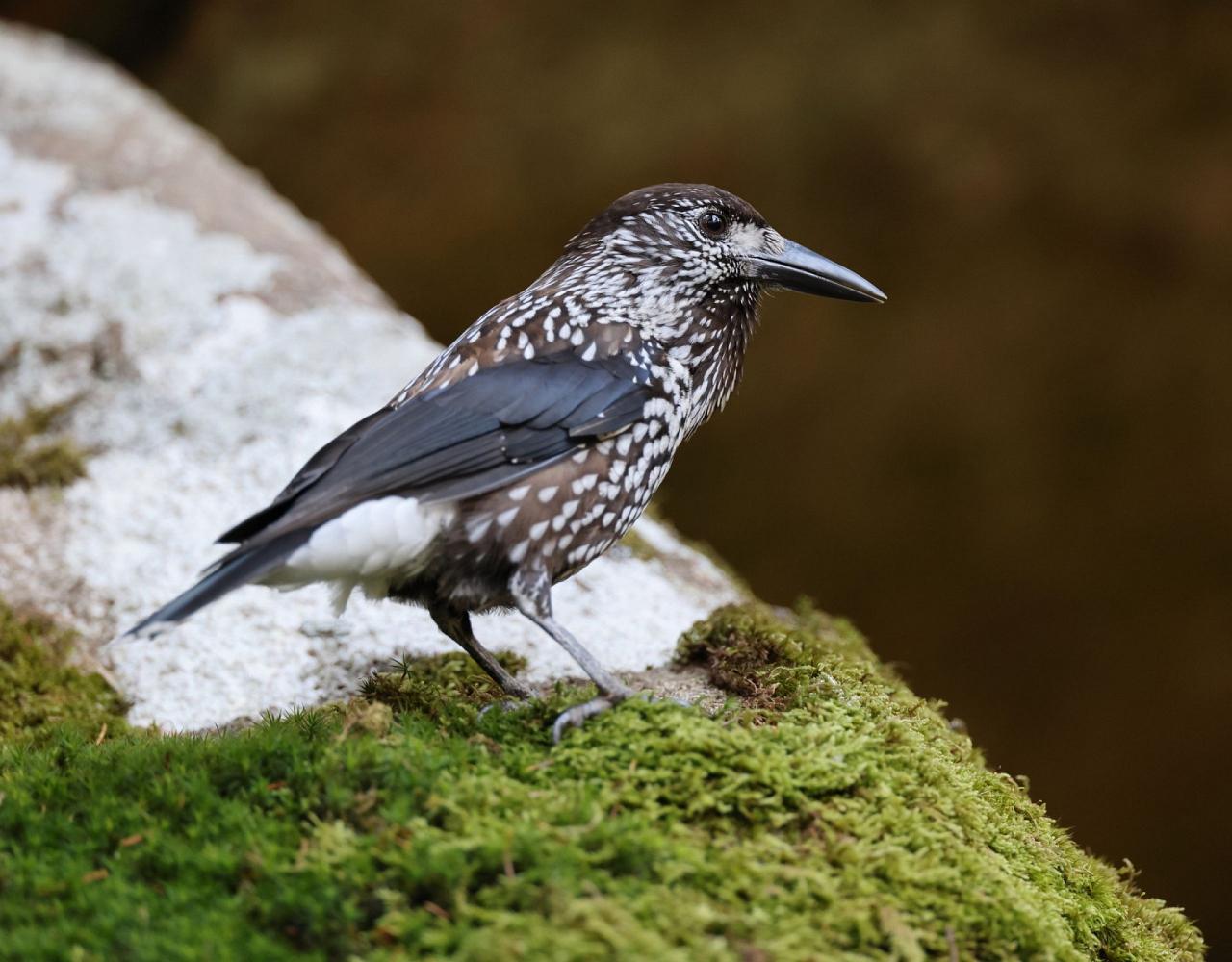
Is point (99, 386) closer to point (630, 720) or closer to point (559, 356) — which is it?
point (559, 356)

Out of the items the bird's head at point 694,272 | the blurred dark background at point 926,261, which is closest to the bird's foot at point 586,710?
the bird's head at point 694,272

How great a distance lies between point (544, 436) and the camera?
9.85ft

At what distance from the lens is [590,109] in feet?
29.2

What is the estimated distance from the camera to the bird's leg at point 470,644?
3.15 metres

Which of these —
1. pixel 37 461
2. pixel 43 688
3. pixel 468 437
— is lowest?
pixel 43 688

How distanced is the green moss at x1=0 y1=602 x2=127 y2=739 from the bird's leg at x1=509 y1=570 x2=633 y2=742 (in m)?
1.33

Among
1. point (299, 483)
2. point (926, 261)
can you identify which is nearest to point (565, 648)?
point (299, 483)

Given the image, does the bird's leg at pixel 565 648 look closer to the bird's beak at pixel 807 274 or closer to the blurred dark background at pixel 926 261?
the bird's beak at pixel 807 274

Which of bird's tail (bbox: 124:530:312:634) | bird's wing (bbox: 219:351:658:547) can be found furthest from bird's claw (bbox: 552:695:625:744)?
bird's tail (bbox: 124:530:312:634)

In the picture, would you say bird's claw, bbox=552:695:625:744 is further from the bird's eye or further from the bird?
the bird's eye

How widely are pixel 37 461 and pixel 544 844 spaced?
3.25 metres

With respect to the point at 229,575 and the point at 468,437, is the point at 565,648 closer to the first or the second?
the point at 468,437

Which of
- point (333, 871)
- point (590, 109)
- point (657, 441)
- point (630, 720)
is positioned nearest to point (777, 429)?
point (590, 109)

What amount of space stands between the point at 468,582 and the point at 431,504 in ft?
0.81
